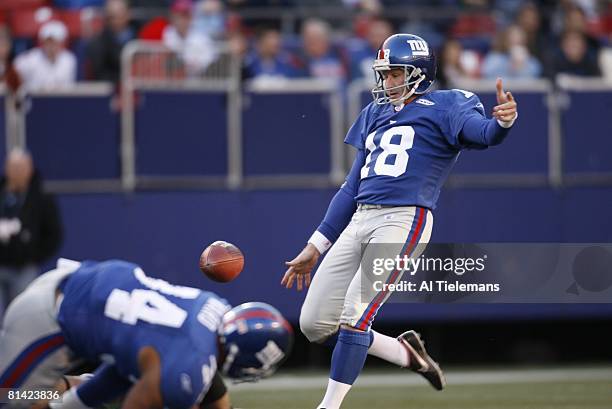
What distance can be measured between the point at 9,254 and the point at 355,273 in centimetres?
450

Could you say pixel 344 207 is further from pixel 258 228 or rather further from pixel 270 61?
pixel 270 61

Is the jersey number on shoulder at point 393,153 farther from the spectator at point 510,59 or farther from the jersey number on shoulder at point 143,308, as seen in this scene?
the spectator at point 510,59

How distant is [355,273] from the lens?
6.75 meters

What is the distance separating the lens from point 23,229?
404 inches

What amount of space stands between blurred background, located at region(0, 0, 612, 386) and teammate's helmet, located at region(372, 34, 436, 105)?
3980 mm

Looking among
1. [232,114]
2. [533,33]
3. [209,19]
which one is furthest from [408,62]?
[533,33]

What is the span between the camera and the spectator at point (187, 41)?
428 inches

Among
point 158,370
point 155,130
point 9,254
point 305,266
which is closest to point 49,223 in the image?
point 9,254

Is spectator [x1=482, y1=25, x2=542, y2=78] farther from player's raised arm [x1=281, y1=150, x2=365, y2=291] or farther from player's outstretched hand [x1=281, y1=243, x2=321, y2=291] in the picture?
player's outstretched hand [x1=281, y1=243, x2=321, y2=291]

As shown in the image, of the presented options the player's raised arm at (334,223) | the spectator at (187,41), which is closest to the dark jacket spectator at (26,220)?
the spectator at (187,41)

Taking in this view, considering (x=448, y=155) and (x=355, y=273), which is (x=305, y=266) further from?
(x=448, y=155)

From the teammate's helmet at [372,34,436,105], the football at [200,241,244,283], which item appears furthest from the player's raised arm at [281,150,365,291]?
the football at [200,241,244,283]

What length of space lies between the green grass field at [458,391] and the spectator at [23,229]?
2.13 meters

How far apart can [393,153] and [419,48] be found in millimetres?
644
